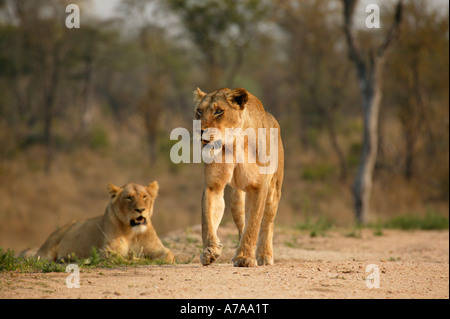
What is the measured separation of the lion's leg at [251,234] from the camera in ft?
16.3

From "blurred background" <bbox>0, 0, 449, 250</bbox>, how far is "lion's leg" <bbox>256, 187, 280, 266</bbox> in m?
7.95

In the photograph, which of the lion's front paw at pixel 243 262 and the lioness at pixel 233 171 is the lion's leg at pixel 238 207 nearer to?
the lioness at pixel 233 171

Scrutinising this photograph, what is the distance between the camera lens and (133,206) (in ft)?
20.8

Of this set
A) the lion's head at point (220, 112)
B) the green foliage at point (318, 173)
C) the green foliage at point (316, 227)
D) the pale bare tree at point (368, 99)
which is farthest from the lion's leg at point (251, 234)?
the green foliage at point (318, 173)

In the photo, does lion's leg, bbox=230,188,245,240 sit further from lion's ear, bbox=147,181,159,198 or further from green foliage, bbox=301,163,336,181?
green foliage, bbox=301,163,336,181

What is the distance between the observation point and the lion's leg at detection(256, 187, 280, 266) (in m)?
5.48

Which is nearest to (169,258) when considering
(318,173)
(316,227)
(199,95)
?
(199,95)

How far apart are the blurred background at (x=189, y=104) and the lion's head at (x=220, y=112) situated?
8.62 metres

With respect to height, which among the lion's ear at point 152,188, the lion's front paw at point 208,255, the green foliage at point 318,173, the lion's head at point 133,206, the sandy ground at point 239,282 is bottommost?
the sandy ground at point 239,282

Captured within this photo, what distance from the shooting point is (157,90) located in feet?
69.8

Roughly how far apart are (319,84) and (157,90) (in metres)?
5.42

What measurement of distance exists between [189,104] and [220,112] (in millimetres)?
23556

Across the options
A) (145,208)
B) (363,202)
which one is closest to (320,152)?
(363,202)

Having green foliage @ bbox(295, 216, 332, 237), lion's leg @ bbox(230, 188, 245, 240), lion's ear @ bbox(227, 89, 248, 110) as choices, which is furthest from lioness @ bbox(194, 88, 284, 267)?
green foliage @ bbox(295, 216, 332, 237)
